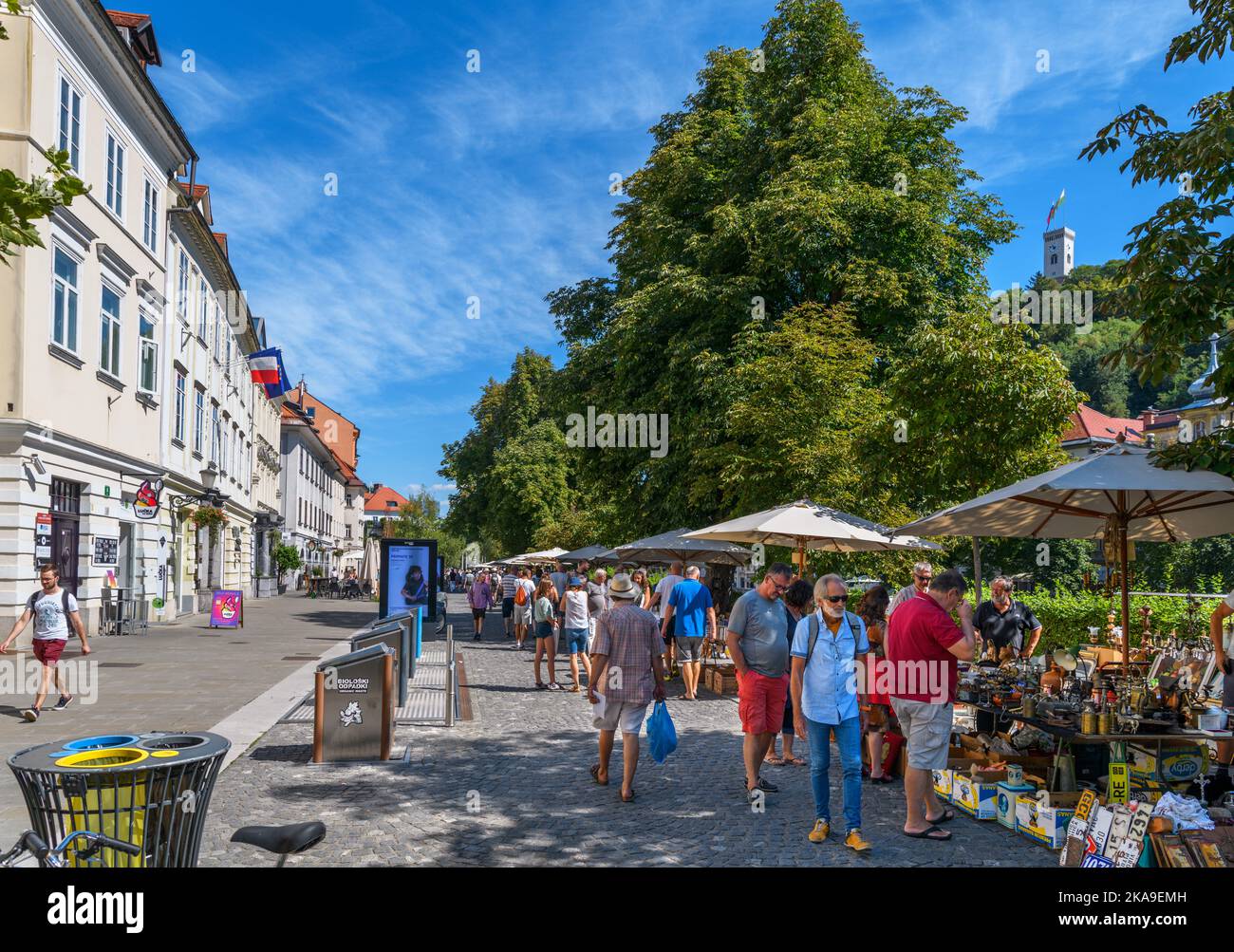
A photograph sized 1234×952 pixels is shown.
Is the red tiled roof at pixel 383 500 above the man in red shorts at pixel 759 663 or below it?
above

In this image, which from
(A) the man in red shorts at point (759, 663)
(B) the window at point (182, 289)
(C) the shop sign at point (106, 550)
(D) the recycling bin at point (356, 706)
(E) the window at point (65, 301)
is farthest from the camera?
(B) the window at point (182, 289)

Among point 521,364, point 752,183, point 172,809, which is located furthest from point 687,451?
point 521,364

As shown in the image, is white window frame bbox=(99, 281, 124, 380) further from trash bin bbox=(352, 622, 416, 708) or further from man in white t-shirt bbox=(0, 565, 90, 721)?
trash bin bbox=(352, 622, 416, 708)

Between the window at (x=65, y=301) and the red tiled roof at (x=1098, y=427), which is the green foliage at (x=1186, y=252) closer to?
the window at (x=65, y=301)

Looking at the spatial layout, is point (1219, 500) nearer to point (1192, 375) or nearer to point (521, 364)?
point (521, 364)

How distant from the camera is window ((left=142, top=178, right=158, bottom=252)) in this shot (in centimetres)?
2514

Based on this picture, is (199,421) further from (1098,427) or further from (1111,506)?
(1098,427)

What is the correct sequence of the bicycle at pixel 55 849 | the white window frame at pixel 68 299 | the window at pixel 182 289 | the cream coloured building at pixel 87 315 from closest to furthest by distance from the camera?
the bicycle at pixel 55 849
the cream coloured building at pixel 87 315
the white window frame at pixel 68 299
the window at pixel 182 289

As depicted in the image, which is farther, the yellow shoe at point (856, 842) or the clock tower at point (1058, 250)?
the clock tower at point (1058, 250)

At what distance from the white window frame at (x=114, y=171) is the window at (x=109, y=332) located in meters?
1.90

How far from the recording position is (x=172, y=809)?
417 cm

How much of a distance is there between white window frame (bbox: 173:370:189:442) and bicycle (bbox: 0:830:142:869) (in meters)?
27.5

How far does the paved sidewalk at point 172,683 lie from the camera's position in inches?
391

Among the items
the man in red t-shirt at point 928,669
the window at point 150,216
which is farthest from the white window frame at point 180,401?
the man in red t-shirt at point 928,669
